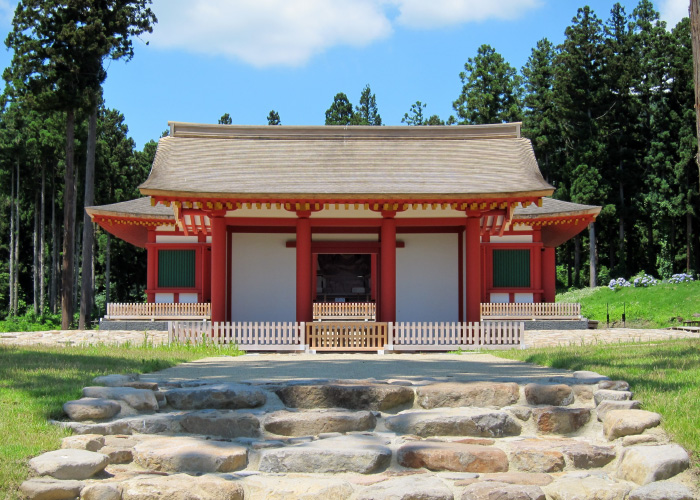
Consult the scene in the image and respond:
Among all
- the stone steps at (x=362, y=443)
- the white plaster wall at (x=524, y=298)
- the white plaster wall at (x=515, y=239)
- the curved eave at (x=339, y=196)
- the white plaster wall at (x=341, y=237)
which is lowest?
the stone steps at (x=362, y=443)

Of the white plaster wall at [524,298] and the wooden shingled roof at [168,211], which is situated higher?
the wooden shingled roof at [168,211]

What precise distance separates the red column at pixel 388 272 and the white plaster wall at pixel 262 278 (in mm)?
3030

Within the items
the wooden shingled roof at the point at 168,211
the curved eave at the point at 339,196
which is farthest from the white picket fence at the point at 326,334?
the wooden shingled roof at the point at 168,211

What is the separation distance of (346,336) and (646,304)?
21646mm

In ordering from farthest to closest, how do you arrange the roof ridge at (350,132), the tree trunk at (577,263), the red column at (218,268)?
the tree trunk at (577,263) → the roof ridge at (350,132) → the red column at (218,268)

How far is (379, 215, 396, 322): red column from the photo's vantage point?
1653cm

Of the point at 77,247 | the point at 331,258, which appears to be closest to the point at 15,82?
the point at 331,258

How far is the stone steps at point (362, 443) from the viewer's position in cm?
525

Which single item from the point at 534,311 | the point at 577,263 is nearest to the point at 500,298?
the point at 534,311

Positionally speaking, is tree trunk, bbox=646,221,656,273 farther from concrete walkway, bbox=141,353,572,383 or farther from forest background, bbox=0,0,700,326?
concrete walkway, bbox=141,353,572,383

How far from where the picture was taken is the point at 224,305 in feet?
→ 56.1

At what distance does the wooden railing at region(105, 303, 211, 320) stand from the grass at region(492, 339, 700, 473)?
14.5 metres

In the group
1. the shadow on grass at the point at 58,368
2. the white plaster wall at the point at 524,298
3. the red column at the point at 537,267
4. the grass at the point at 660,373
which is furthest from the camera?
the white plaster wall at the point at 524,298

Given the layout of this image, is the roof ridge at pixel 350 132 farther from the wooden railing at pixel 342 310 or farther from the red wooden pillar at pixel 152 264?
the wooden railing at pixel 342 310
